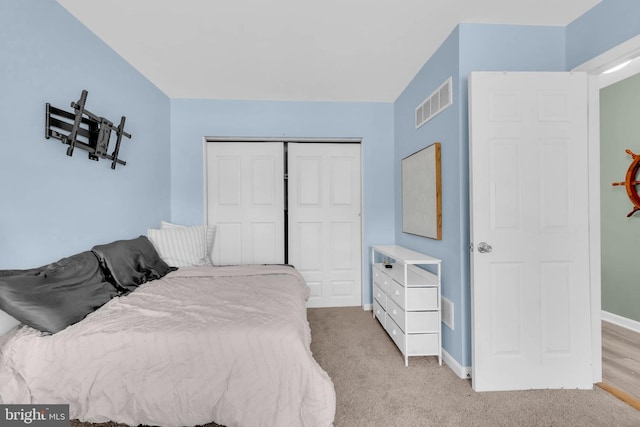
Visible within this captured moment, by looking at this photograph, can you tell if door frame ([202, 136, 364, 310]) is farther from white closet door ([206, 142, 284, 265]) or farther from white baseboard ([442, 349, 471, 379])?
white baseboard ([442, 349, 471, 379])

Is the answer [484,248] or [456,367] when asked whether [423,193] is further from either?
[456,367]

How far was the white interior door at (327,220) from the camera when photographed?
3379 millimetres

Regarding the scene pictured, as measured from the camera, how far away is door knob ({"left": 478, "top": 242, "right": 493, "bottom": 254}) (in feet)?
5.82

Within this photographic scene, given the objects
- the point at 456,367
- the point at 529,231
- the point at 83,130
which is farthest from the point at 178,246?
the point at 529,231

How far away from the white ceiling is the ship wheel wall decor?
5.09 ft

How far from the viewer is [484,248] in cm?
178

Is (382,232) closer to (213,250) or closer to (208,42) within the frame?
(213,250)

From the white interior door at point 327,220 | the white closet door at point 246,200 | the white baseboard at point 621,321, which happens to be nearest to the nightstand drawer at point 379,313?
the white interior door at point 327,220

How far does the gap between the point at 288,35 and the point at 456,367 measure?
9.08 feet

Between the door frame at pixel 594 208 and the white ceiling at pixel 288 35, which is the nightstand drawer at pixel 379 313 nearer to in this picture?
the door frame at pixel 594 208

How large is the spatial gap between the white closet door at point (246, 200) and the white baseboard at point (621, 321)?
3518 mm

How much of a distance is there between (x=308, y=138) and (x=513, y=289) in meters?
2.50

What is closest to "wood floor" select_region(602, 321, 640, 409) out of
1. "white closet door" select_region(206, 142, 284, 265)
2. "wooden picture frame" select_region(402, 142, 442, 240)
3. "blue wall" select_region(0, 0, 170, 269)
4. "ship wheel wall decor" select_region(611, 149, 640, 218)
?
"ship wheel wall decor" select_region(611, 149, 640, 218)

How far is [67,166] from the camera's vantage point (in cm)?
183
